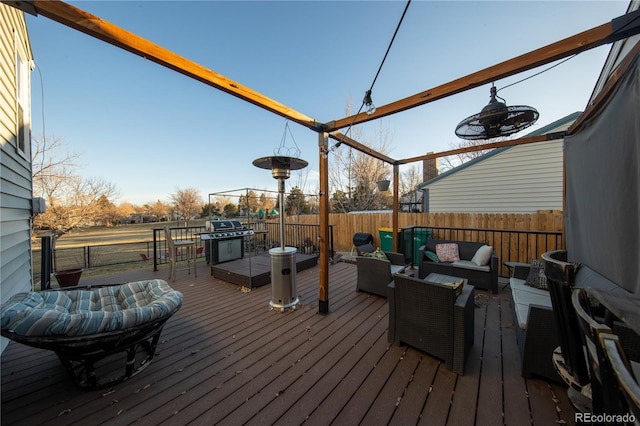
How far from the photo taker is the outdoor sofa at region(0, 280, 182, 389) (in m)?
1.52

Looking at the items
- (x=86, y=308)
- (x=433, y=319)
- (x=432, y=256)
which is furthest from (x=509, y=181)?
(x=86, y=308)

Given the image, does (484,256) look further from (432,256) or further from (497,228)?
(497,228)

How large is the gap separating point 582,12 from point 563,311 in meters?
2.98

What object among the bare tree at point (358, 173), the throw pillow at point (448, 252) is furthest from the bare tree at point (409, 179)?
the throw pillow at point (448, 252)

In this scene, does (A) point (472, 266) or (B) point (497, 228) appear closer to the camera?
(A) point (472, 266)

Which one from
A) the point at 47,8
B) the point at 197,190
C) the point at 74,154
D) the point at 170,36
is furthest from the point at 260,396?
the point at 197,190

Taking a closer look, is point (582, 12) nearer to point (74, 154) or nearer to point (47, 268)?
point (47, 268)

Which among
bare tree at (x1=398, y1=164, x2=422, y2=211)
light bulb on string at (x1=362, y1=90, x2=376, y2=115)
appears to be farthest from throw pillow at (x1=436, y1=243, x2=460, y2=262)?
bare tree at (x1=398, y1=164, x2=422, y2=211)

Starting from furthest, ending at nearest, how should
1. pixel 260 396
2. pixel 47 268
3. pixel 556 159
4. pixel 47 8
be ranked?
pixel 556 159
pixel 47 268
pixel 260 396
pixel 47 8

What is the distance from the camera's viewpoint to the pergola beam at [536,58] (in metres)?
1.53

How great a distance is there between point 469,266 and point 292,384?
3.53 meters

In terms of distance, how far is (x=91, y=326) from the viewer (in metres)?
1.62

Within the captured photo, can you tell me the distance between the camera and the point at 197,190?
2134 centimetres

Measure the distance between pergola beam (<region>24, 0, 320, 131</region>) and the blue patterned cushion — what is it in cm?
189
